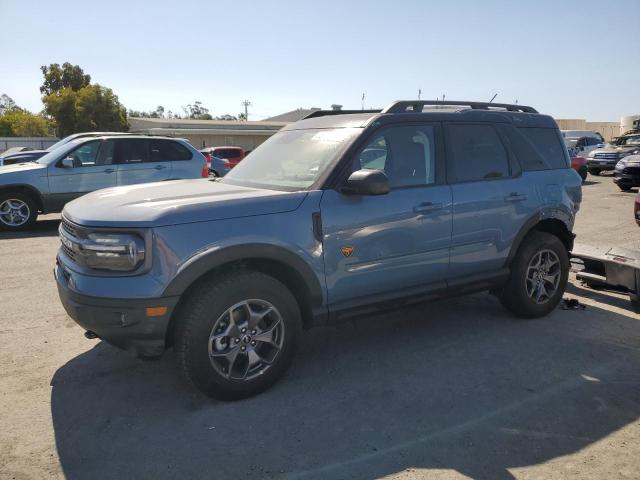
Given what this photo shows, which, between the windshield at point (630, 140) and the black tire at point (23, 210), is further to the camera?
the windshield at point (630, 140)

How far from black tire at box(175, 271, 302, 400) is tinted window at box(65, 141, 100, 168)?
8084mm

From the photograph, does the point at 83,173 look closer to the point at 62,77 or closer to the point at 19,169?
the point at 19,169

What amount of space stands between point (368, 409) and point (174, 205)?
1825 millimetres

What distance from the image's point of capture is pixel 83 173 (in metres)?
10.2

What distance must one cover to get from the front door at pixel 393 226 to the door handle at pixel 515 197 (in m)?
0.74

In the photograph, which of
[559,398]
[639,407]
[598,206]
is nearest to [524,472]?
[559,398]

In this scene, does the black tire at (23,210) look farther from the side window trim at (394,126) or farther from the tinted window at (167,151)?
the side window trim at (394,126)

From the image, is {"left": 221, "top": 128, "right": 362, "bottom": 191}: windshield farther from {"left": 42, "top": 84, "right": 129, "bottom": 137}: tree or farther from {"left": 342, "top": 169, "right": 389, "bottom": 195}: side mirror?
{"left": 42, "top": 84, "right": 129, "bottom": 137}: tree

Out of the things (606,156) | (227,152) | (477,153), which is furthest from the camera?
(606,156)

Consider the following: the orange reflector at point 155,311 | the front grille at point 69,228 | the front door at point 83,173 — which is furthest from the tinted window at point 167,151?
the orange reflector at point 155,311

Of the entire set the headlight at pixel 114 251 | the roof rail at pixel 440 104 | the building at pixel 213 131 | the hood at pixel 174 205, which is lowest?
the headlight at pixel 114 251

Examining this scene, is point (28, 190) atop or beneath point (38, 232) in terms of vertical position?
atop

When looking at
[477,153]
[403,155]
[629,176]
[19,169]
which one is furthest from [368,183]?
[629,176]

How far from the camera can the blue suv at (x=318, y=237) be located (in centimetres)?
321
